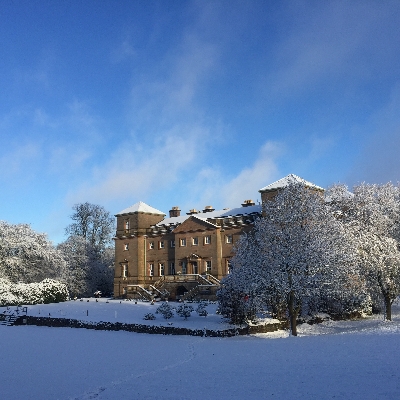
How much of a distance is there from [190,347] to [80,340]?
6.51 m

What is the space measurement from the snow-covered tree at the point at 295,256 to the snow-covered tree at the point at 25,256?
3134 cm

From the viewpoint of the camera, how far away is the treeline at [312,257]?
24.9 m

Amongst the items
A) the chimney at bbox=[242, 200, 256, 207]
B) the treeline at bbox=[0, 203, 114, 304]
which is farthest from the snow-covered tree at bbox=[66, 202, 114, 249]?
the chimney at bbox=[242, 200, 256, 207]

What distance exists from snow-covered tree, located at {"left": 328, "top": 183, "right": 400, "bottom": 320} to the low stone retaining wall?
9.89 metres

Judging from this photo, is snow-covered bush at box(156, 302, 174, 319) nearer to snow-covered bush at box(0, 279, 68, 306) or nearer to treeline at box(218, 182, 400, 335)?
treeline at box(218, 182, 400, 335)

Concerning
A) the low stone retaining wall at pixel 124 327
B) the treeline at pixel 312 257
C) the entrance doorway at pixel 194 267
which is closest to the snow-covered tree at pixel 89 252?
the entrance doorway at pixel 194 267

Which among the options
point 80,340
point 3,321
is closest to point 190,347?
point 80,340

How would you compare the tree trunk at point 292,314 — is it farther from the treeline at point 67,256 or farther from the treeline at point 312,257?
the treeline at point 67,256

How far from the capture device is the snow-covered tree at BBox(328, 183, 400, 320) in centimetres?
2834

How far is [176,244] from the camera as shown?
55750 mm

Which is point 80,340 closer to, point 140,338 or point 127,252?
point 140,338

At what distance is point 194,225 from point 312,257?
30718 millimetres

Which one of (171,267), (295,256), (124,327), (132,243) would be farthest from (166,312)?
(132,243)

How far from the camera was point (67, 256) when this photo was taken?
6206cm
